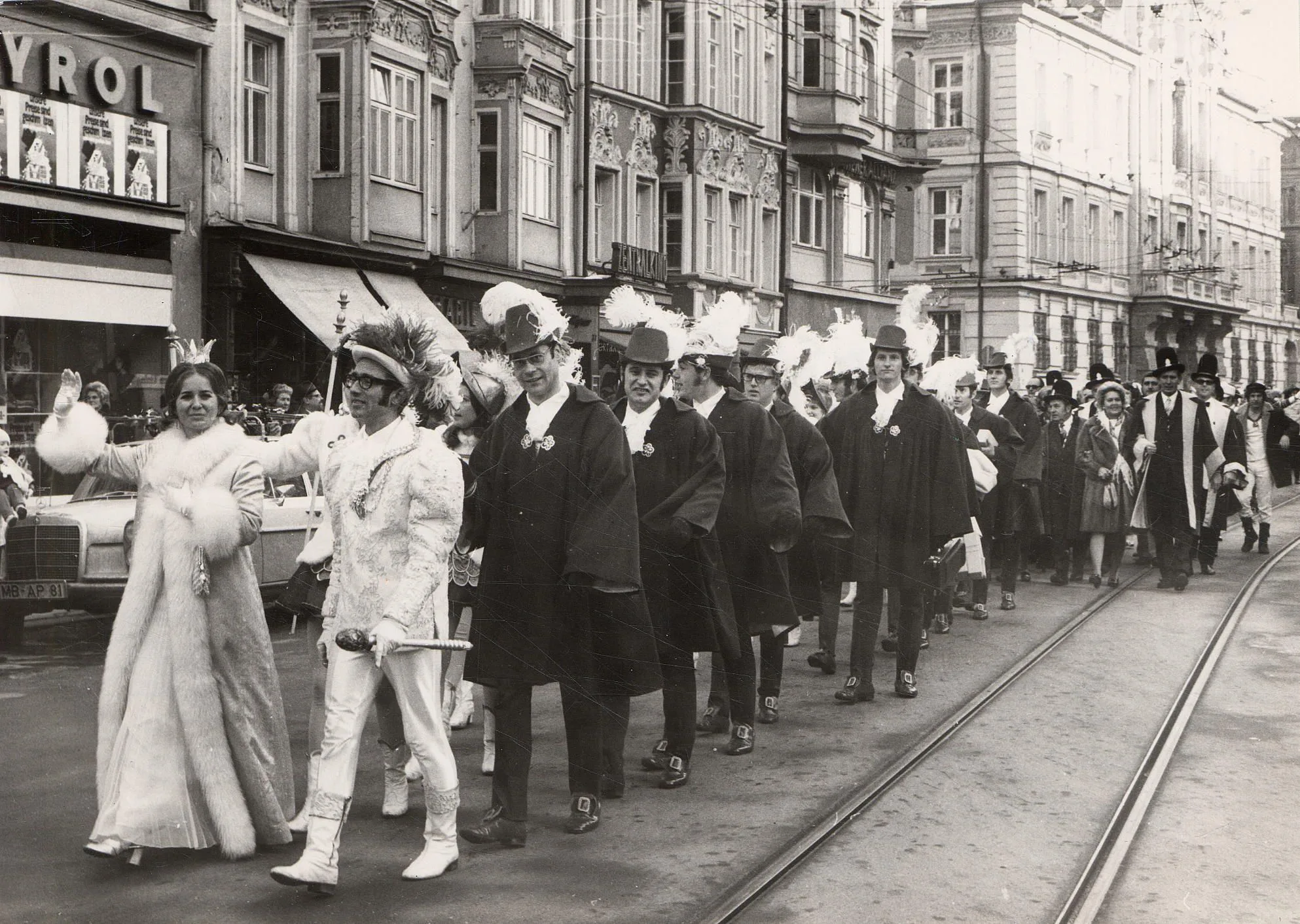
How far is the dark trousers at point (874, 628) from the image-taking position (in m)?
9.15

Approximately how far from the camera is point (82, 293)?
18172mm

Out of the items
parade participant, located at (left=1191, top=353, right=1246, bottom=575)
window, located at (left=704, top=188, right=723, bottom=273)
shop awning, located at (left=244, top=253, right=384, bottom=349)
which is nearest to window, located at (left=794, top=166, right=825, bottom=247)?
window, located at (left=704, top=188, right=723, bottom=273)

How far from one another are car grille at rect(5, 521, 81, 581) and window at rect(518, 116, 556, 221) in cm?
1645

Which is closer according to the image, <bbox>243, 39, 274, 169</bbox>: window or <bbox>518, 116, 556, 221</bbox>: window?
<bbox>243, 39, 274, 169</bbox>: window

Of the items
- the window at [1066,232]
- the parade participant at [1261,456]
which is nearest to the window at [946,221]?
the window at [1066,232]

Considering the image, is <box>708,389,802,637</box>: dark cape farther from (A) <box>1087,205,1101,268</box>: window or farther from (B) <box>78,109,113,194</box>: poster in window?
(A) <box>1087,205,1101,268</box>: window

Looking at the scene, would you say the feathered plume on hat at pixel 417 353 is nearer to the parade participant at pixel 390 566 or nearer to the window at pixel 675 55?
the parade participant at pixel 390 566

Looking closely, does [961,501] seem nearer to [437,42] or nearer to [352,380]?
[352,380]

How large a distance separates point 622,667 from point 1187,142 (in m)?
59.3

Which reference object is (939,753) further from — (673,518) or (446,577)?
(446,577)

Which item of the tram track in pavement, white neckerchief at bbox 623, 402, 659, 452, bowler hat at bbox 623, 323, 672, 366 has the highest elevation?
bowler hat at bbox 623, 323, 672, 366

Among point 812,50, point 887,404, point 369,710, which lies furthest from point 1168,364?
point 812,50

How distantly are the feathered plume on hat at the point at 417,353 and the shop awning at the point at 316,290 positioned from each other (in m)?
13.8

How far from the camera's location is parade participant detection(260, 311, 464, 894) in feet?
18.0
